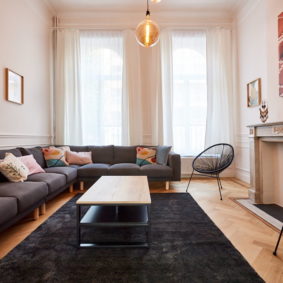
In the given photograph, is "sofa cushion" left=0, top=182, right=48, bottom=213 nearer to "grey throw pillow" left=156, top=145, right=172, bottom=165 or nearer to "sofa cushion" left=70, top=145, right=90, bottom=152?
"sofa cushion" left=70, top=145, right=90, bottom=152

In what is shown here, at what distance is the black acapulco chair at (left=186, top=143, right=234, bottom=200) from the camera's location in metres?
3.13

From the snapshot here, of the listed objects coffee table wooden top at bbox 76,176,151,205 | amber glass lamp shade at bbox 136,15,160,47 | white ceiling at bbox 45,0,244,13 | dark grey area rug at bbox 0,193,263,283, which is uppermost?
white ceiling at bbox 45,0,244,13

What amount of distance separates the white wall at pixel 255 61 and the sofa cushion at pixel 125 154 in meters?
2.21

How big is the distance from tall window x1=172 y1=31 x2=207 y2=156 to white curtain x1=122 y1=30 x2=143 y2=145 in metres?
0.78

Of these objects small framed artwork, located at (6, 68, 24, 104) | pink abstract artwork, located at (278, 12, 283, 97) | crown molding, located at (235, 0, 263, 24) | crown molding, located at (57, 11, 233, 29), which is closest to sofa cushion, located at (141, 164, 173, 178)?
pink abstract artwork, located at (278, 12, 283, 97)

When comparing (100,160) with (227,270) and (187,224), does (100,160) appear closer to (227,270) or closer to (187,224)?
(187,224)

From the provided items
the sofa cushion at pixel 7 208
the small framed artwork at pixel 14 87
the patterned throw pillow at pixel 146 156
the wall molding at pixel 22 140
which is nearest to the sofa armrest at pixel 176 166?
the patterned throw pillow at pixel 146 156

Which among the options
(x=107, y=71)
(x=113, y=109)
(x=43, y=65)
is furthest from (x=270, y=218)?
(x=43, y=65)

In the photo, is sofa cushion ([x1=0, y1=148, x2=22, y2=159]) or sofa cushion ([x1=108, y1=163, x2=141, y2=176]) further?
sofa cushion ([x1=108, y1=163, x2=141, y2=176])

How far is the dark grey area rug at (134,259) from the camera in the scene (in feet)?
4.24

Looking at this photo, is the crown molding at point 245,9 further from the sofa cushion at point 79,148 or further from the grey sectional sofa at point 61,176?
the sofa cushion at point 79,148

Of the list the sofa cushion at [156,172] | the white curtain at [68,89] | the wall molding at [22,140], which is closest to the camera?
the wall molding at [22,140]

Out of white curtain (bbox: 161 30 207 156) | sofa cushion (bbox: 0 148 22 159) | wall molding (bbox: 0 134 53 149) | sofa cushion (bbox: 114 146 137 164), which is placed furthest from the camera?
white curtain (bbox: 161 30 207 156)

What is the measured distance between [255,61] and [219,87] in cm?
83
